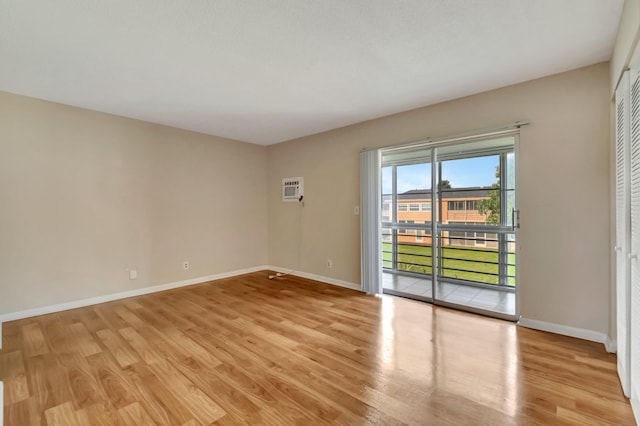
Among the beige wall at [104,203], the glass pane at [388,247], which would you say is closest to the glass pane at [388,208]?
the glass pane at [388,247]

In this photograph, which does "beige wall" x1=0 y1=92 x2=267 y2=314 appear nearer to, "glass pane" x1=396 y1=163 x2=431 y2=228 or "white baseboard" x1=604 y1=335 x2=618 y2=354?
"glass pane" x1=396 y1=163 x2=431 y2=228

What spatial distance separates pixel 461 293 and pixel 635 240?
264cm

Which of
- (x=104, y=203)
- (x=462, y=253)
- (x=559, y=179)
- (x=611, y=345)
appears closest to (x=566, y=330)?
(x=611, y=345)

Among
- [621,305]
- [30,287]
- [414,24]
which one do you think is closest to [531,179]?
[621,305]

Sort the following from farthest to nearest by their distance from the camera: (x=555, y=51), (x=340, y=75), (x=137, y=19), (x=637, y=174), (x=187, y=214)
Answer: (x=187, y=214), (x=340, y=75), (x=555, y=51), (x=137, y=19), (x=637, y=174)

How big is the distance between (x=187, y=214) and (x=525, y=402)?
466cm

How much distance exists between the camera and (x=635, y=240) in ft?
5.21

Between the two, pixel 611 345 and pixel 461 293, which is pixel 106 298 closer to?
pixel 461 293

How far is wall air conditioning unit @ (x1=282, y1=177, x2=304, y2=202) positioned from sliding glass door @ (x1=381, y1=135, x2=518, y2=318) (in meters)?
1.58

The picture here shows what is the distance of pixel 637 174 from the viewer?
1555 mm

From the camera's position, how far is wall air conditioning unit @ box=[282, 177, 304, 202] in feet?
16.9

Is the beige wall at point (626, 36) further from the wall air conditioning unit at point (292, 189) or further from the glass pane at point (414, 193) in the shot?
the wall air conditioning unit at point (292, 189)

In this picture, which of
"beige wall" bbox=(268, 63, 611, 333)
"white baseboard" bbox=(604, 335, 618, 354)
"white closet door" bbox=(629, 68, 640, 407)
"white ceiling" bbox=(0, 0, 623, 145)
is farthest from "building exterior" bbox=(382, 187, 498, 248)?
"white closet door" bbox=(629, 68, 640, 407)

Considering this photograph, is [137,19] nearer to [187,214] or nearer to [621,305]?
[187,214]
